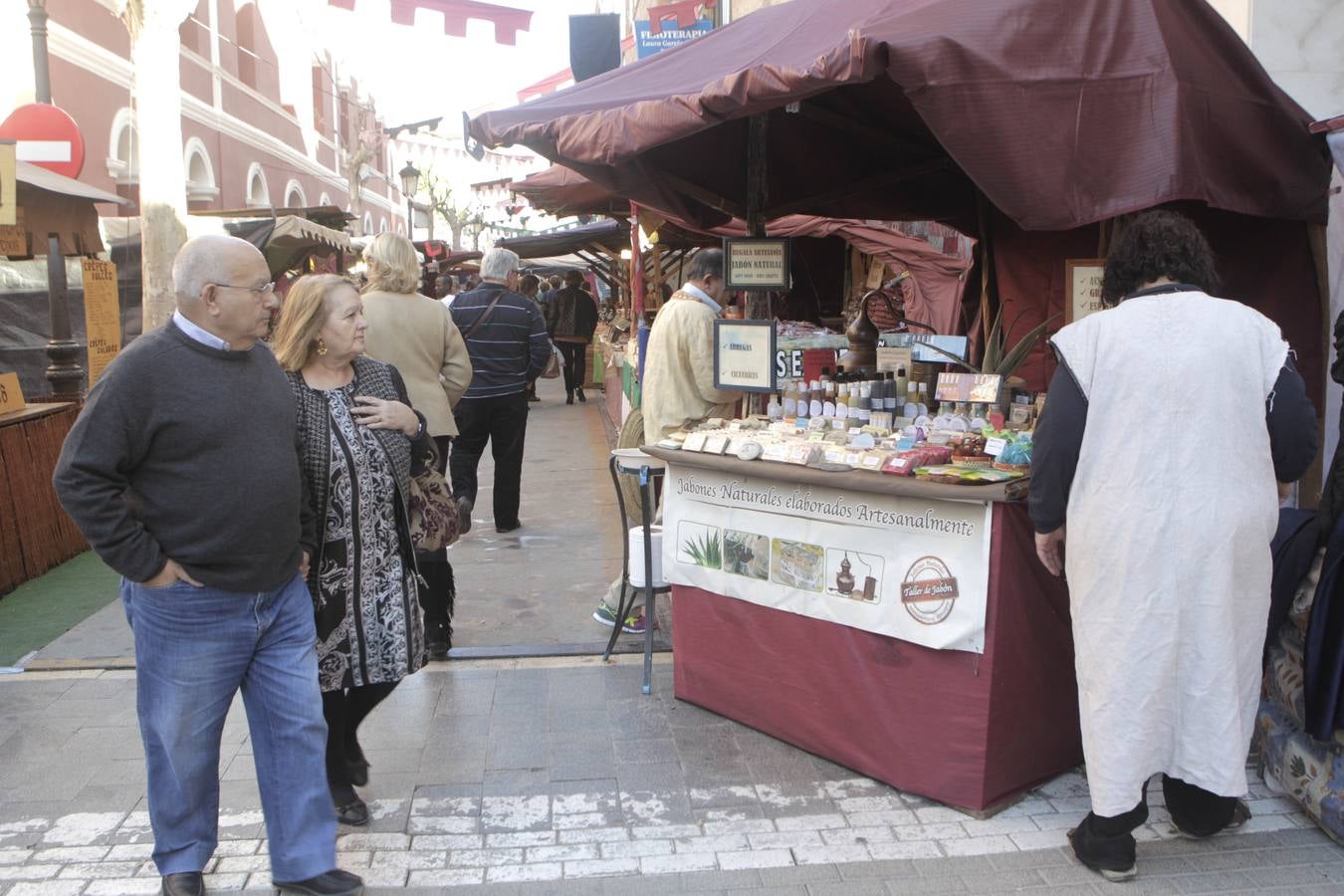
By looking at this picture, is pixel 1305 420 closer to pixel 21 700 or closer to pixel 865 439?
pixel 865 439

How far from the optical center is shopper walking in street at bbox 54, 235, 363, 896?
264cm

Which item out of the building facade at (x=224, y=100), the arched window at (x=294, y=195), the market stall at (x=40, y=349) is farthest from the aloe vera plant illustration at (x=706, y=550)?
the arched window at (x=294, y=195)

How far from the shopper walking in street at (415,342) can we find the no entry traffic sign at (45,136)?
6.77 m

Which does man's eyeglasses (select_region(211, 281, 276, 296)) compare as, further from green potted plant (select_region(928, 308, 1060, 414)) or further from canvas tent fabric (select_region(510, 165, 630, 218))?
canvas tent fabric (select_region(510, 165, 630, 218))

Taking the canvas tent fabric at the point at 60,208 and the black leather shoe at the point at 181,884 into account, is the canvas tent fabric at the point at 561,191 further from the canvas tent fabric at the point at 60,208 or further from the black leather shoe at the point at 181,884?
the black leather shoe at the point at 181,884

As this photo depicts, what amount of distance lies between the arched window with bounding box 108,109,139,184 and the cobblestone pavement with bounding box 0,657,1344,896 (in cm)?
1378

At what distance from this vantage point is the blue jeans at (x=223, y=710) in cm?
282

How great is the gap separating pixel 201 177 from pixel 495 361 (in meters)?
16.2

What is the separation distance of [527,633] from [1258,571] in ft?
11.2

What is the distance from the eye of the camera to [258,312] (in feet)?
9.24

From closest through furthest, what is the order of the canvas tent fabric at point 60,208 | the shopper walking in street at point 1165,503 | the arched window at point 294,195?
1. the shopper walking in street at point 1165,503
2. the canvas tent fabric at point 60,208
3. the arched window at point 294,195

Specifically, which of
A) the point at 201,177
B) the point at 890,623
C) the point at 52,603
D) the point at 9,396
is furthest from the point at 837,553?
the point at 201,177

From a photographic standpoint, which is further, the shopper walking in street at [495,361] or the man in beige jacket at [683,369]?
the shopper walking in street at [495,361]

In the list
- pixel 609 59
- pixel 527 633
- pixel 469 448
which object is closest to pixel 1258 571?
pixel 527 633
